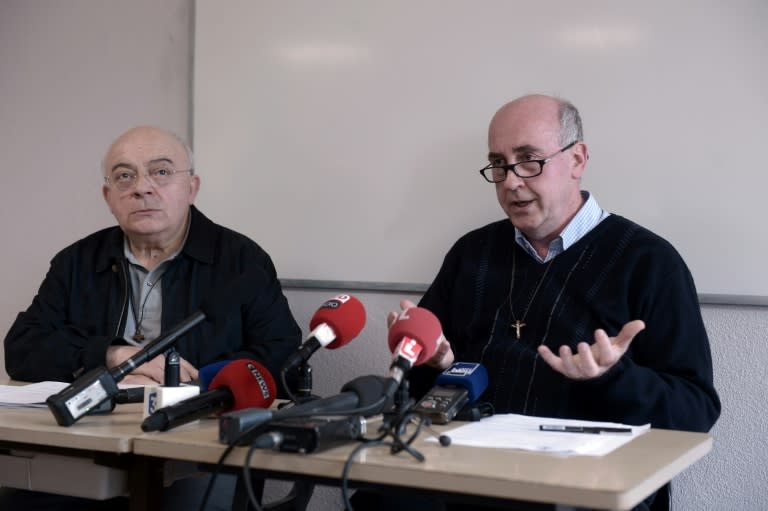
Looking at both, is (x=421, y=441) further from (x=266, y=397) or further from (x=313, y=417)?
(x=266, y=397)

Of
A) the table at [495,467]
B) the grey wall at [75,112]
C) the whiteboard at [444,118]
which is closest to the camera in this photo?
the table at [495,467]

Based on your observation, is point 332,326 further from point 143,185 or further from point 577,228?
point 143,185

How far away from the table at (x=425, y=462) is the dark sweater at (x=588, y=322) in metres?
0.38

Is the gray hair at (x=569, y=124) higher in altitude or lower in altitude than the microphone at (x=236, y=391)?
higher

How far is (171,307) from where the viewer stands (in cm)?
293

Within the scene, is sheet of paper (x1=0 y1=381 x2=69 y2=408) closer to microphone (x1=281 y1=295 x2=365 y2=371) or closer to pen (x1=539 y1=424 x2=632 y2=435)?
microphone (x1=281 y1=295 x2=365 y2=371)

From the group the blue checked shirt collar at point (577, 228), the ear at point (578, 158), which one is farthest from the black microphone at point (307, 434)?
the ear at point (578, 158)

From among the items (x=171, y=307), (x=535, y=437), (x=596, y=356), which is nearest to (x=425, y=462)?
(x=535, y=437)

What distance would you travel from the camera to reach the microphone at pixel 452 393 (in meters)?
1.88

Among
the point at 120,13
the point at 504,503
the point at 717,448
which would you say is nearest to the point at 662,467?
the point at 504,503

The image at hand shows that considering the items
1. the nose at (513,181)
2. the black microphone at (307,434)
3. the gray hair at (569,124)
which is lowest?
the black microphone at (307,434)

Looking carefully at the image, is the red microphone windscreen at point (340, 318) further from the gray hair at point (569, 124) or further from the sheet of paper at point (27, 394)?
the gray hair at point (569, 124)

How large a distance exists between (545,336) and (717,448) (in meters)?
0.70

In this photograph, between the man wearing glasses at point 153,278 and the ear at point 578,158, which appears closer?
the ear at point 578,158
